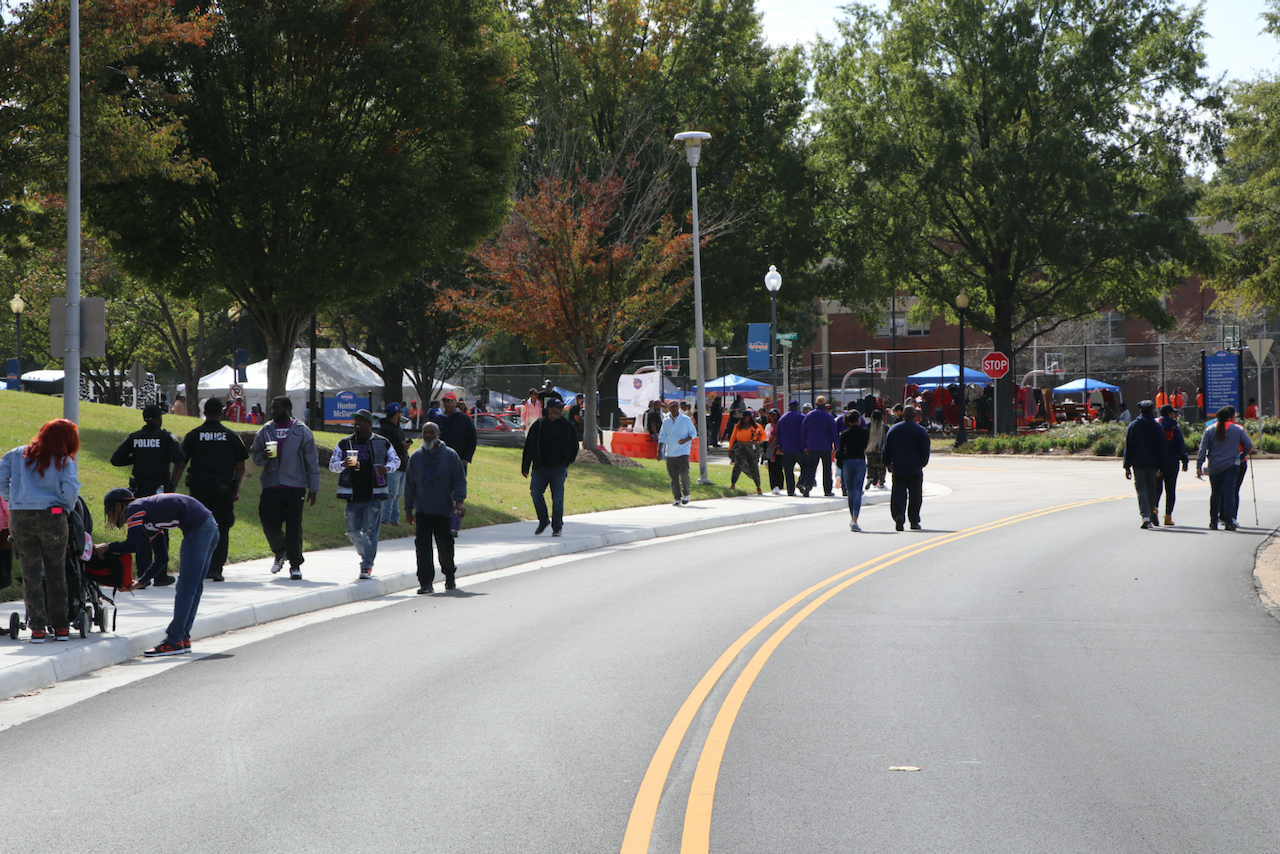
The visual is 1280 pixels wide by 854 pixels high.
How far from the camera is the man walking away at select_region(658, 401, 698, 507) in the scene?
23.7m

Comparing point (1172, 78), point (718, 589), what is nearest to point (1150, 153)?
point (1172, 78)

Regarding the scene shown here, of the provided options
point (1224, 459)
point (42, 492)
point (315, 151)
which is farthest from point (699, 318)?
point (42, 492)

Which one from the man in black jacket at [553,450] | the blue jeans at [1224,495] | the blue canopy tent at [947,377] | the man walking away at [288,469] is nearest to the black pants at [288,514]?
the man walking away at [288,469]

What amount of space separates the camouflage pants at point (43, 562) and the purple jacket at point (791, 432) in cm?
1711

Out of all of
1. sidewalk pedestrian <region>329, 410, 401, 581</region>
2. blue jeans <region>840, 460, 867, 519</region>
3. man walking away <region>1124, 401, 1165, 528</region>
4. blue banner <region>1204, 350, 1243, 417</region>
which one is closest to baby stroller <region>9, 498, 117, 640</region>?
Answer: sidewalk pedestrian <region>329, 410, 401, 581</region>

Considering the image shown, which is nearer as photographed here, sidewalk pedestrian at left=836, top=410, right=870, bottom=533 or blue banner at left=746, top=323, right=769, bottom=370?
sidewalk pedestrian at left=836, top=410, right=870, bottom=533

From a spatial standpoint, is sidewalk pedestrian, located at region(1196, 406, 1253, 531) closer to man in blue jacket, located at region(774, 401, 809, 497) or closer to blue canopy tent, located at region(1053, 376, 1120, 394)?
man in blue jacket, located at region(774, 401, 809, 497)

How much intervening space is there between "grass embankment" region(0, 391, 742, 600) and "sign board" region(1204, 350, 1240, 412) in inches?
555

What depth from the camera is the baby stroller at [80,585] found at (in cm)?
968

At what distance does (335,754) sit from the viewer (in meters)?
6.63

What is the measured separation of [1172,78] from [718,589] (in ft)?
128

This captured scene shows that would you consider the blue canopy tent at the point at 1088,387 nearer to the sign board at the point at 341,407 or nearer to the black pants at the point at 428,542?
the sign board at the point at 341,407

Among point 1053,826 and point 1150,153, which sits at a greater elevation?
point 1150,153

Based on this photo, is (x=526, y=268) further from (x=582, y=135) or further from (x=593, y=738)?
(x=593, y=738)
